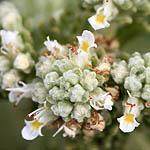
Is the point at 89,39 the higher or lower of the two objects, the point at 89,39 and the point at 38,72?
the higher

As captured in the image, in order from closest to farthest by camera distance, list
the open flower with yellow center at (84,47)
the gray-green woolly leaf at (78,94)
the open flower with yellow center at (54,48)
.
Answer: the gray-green woolly leaf at (78,94) → the open flower with yellow center at (84,47) → the open flower with yellow center at (54,48)

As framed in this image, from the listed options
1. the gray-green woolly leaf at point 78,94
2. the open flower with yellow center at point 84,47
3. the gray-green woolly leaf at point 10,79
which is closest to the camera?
the gray-green woolly leaf at point 78,94

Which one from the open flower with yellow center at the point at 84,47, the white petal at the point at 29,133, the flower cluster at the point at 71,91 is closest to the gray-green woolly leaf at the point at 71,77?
the flower cluster at the point at 71,91

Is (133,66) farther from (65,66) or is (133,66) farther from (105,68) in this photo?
(65,66)

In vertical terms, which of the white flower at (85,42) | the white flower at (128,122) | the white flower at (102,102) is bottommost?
the white flower at (128,122)

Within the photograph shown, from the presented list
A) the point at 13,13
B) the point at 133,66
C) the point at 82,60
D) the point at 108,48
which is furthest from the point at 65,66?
the point at 13,13

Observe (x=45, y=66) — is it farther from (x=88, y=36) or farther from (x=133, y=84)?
(x=133, y=84)

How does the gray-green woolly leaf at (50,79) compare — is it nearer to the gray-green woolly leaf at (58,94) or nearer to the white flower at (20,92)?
the gray-green woolly leaf at (58,94)
